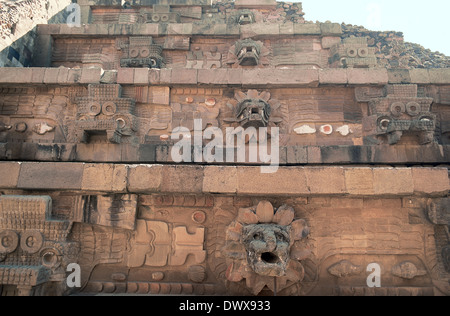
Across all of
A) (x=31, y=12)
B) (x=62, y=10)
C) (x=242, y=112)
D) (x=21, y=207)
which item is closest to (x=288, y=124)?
(x=242, y=112)

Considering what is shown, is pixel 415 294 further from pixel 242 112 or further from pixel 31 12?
pixel 31 12

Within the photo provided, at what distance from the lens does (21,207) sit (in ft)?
15.5

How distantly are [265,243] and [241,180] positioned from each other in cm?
106

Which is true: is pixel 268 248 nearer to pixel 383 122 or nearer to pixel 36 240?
pixel 36 240

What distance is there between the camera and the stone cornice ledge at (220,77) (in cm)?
678

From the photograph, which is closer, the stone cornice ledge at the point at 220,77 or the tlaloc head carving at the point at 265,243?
the tlaloc head carving at the point at 265,243

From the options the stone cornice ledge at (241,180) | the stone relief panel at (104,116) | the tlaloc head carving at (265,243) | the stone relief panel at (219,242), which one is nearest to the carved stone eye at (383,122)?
the stone cornice ledge at (241,180)

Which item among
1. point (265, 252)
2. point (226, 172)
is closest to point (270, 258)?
point (265, 252)

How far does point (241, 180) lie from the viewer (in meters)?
4.74

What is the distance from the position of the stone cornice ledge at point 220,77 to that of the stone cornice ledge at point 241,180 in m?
2.77

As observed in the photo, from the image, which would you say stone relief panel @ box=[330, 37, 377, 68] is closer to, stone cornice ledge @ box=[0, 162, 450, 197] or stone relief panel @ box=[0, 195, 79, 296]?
stone cornice ledge @ box=[0, 162, 450, 197]

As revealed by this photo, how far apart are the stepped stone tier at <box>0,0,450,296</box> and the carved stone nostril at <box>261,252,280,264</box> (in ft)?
0.09

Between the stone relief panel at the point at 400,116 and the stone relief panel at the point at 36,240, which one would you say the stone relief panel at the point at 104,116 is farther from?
the stone relief panel at the point at 400,116

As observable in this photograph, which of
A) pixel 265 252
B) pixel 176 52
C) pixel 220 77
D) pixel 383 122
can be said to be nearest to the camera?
pixel 265 252
